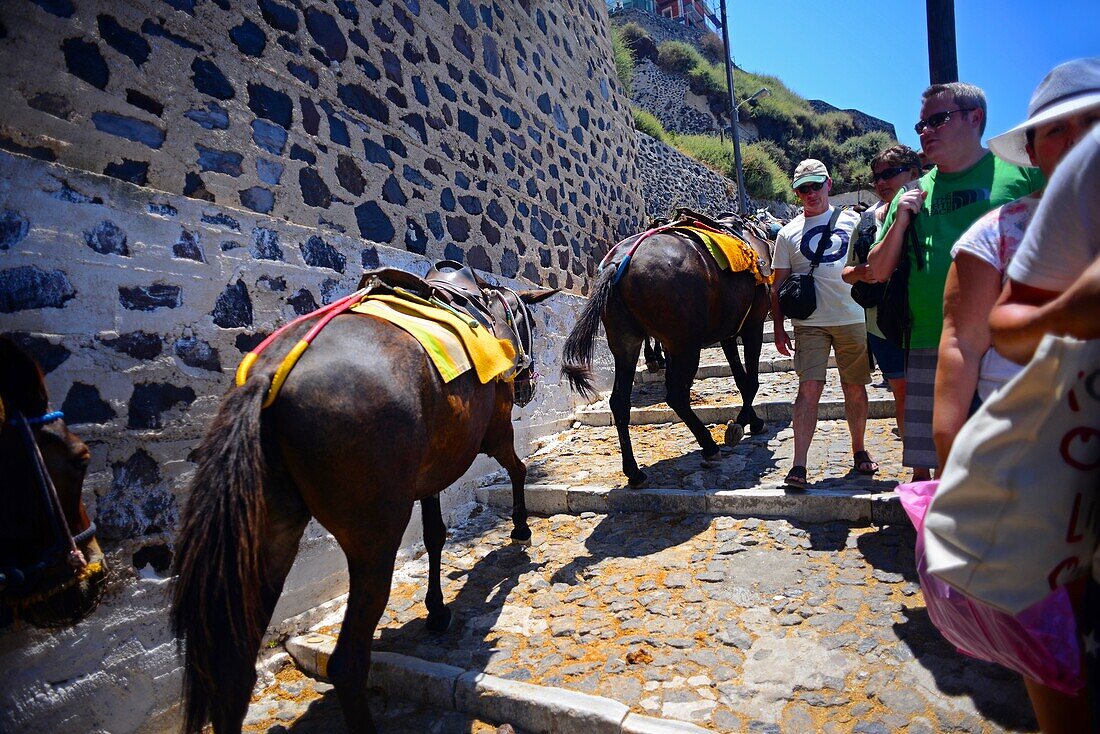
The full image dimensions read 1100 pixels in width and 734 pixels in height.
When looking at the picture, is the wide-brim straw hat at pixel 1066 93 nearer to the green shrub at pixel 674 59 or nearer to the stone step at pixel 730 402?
the stone step at pixel 730 402

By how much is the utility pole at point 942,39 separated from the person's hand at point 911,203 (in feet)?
11.0

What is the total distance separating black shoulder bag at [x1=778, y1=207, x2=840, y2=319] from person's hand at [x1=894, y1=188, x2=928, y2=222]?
1.12 metres

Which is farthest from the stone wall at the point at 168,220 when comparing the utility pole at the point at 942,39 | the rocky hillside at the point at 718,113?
the rocky hillside at the point at 718,113

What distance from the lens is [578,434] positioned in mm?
6605

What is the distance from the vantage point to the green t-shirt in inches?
95.2

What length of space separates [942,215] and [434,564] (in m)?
3.07

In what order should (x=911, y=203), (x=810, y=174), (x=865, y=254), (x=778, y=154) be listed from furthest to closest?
(x=778, y=154) → (x=810, y=174) → (x=865, y=254) → (x=911, y=203)

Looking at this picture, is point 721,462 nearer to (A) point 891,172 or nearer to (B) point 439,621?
(A) point 891,172

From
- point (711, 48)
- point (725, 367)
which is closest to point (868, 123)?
point (711, 48)

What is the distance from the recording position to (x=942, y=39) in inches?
199

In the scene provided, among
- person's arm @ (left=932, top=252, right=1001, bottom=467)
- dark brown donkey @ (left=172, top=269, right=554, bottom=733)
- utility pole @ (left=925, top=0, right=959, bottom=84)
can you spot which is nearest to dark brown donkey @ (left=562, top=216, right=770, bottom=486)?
dark brown donkey @ (left=172, top=269, right=554, bottom=733)

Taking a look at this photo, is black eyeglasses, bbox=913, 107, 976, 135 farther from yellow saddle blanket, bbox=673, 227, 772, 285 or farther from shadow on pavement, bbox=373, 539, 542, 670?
shadow on pavement, bbox=373, 539, 542, 670

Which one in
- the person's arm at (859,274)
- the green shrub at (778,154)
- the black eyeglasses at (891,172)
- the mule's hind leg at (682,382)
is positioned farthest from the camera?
the green shrub at (778,154)

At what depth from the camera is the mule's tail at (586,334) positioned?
15.4 ft
